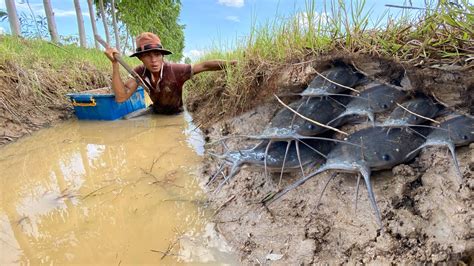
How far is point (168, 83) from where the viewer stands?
3920mm

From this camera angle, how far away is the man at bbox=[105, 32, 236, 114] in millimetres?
3600

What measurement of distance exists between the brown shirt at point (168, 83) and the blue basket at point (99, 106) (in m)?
0.41

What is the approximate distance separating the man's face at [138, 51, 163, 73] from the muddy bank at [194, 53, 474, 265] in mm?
2430

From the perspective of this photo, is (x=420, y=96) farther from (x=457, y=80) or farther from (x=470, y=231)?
(x=470, y=231)

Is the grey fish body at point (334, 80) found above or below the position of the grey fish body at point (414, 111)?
above

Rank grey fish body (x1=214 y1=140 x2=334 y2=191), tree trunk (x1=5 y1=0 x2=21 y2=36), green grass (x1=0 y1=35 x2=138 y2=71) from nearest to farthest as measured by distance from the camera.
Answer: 1. grey fish body (x1=214 y1=140 x2=334 y2=191)
2. green grass (x1=0 y1=35 x2=138 y2=71)
3. tree trunk (x1=5 y1=0 x2=21 y2=36)

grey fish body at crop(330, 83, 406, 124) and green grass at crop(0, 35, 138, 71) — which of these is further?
green grass at crop(0, 35, 138, 71)

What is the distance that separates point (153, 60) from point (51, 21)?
6.90m

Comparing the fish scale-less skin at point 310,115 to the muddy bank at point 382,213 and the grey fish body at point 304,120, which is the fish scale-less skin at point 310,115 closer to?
the grey fish body at point 304,120

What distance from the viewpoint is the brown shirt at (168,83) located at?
388 centimetres

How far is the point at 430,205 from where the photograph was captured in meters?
1.21

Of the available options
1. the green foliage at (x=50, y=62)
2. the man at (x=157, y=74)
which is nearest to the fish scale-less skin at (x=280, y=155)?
the man at (x=157, y=74)

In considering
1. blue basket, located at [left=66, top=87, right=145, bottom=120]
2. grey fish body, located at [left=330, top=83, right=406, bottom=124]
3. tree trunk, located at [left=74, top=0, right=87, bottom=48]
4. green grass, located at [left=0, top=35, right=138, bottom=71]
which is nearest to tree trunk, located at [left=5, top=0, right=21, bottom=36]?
tree trunk, located at [left=74, top=0, right=87, bottom=48]

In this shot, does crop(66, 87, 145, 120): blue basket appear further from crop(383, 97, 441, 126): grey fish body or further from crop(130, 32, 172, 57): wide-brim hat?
crop(383, 97, 441, 126): grey fish body
